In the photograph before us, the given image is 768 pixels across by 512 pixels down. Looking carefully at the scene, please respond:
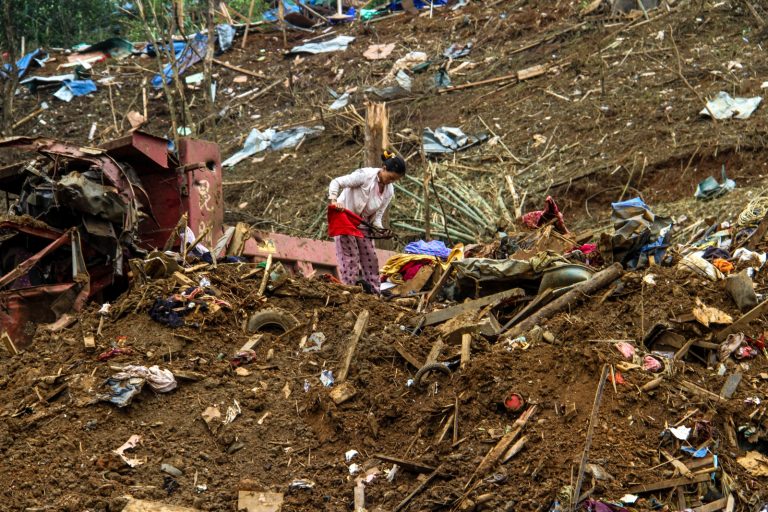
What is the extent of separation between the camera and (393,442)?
5.52m

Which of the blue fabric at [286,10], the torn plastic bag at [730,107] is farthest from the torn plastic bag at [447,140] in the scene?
the blue fabric at [286,10]

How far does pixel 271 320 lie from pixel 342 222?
5.68 feet

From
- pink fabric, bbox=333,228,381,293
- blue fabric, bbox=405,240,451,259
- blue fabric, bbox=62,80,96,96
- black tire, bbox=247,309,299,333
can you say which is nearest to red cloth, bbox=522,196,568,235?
blue fabric, bbox=405,240,451,259

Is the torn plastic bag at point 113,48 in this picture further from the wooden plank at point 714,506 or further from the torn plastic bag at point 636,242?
the wooden plank at point 714,506

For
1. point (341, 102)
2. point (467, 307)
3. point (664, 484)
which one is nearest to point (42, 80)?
point (341, 102)

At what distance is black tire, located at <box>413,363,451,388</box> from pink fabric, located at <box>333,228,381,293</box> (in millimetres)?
2772

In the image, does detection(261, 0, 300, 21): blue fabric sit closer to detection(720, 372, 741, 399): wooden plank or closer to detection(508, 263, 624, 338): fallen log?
detection(508, 263, 624, 338): fallen log

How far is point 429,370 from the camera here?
589 cm

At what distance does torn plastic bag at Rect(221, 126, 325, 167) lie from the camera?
54.7 ft

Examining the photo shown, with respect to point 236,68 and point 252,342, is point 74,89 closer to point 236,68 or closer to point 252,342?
point 236,68

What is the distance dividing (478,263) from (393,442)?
2681 millimetres

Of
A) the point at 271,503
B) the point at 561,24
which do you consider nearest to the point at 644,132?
the point at 561,24

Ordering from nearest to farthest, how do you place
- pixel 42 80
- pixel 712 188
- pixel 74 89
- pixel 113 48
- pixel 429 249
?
pixel 429 249
pixel 712 188
pixel 74 89
pixel 42 80
pixel 113 48

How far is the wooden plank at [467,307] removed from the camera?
23.1 ft
